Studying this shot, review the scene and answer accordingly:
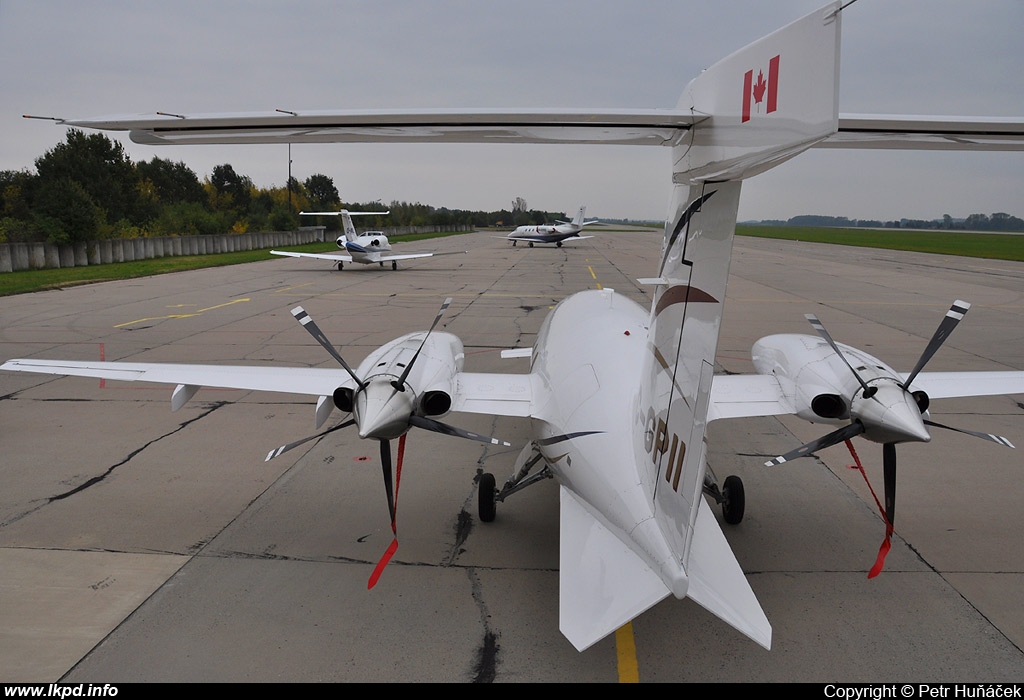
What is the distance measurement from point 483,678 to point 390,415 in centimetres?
242

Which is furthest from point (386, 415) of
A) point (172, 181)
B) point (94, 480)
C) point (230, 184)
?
point (230, 184)

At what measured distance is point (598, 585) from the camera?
214 inches

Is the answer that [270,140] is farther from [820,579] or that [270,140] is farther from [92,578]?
[820,579]

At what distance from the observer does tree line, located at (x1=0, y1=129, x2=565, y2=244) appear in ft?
155

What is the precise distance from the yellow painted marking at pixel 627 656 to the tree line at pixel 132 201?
168 ft

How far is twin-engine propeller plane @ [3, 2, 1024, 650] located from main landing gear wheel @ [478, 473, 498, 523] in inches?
53.6

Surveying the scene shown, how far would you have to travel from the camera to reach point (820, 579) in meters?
7.39

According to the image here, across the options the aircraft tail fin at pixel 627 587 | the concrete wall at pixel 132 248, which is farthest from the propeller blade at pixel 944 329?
the concrete wall at pixel 132 248

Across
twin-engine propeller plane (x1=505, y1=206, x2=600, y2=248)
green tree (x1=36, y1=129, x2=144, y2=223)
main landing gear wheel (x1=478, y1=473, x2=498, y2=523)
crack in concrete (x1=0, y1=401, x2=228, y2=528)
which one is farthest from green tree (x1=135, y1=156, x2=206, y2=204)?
main landing gear wheel (x1=478, y1=473, x2=498, y2=523)

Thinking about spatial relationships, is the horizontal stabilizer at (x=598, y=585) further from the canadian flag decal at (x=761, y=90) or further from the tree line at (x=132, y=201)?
the tree line at (x=132, y=201)

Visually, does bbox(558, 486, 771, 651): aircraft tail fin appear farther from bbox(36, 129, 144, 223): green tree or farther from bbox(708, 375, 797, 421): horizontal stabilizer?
bbox(36, 129, 144, 223): green tree

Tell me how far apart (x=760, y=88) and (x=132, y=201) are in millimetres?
90537

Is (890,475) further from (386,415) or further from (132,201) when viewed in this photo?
(132,201)

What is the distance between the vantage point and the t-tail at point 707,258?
335cm
